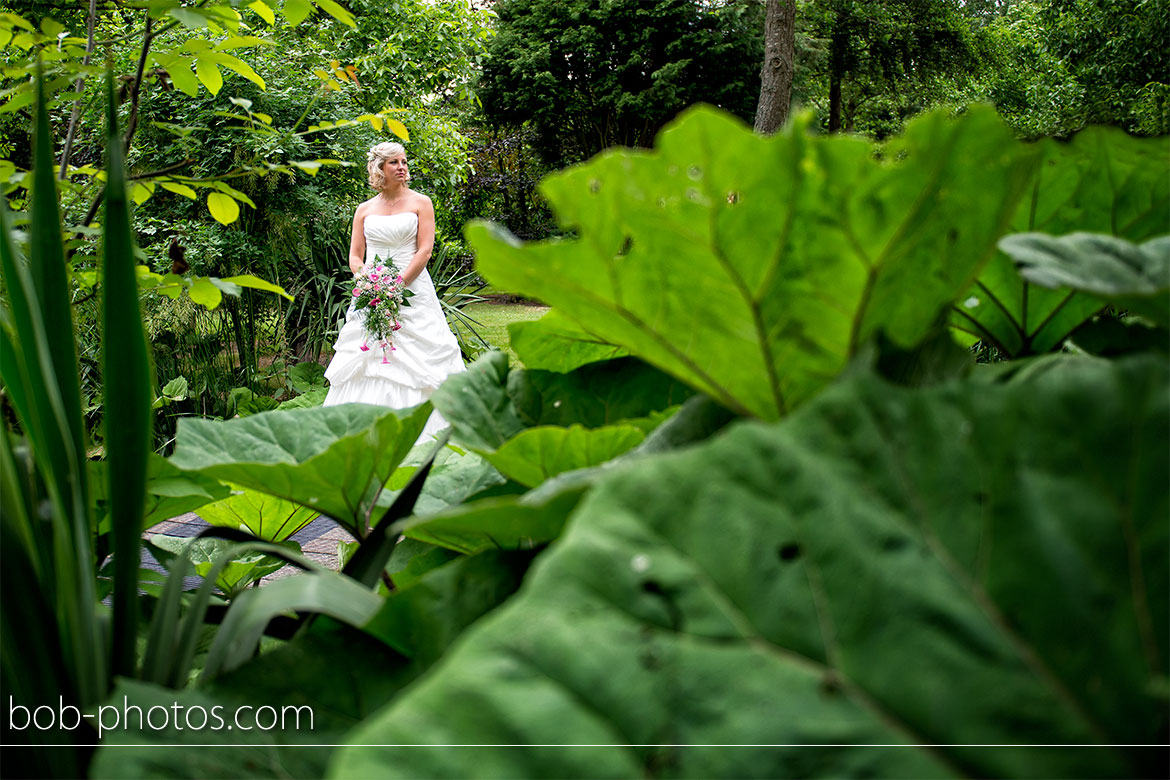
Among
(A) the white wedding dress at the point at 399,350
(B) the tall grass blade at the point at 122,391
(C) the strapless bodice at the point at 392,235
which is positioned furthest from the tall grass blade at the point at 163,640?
(C) the strapless bodice at the point at 392,235

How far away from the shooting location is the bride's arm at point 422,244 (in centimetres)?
598

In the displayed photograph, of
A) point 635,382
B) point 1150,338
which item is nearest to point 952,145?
point 1150,338

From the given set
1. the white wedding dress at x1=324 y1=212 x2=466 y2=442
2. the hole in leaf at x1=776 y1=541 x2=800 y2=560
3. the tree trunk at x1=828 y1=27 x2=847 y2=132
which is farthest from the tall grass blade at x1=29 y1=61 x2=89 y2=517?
the tree trunk at x1=828 y1=27 x2=847 y2=132

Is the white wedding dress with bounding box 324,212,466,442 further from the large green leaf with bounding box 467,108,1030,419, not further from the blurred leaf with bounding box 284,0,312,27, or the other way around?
the large green leaf with bounding box 467,108,1030,419

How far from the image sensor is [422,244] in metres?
6.07

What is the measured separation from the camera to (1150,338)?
546mm

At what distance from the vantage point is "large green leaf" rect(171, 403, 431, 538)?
63 centimetres

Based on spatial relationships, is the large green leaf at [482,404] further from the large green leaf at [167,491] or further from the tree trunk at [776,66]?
the tree trunk at [776,66]

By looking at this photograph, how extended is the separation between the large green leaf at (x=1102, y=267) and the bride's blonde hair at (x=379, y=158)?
5.94 metres

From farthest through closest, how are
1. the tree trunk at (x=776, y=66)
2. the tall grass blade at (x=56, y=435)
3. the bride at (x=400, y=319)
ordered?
the tree trunk at (x=776, y=66) → the bride at (x=400, y=319) → the tall grass blade at (x=56, y=435)

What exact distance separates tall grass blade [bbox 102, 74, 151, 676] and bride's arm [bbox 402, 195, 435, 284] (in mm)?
5511

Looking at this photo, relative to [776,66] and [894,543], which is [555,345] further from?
[776,66]

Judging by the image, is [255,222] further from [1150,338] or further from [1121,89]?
[1121,89]

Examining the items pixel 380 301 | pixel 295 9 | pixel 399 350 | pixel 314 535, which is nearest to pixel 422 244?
pixel 380 301
